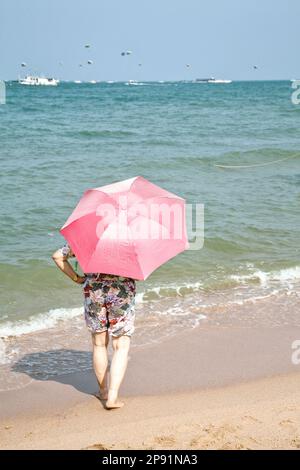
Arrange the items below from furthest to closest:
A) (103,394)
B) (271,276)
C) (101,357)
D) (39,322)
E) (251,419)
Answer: (271,276)
(39,322)
(103,394)
(101,357)
(251,419)

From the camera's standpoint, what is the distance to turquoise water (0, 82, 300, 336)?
7645 millimetres

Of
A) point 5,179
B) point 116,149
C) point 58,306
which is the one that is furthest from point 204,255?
point 116,149

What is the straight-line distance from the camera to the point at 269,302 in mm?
6898

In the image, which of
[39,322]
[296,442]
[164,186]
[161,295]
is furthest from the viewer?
[164,186]

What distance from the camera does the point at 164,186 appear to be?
1295 cm

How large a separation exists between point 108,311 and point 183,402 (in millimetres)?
842

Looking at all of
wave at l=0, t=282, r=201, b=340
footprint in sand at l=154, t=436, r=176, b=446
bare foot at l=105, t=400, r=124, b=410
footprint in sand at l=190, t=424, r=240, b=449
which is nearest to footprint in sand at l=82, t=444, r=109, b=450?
footprint in sand at l=154, t=436, r=176, b=446

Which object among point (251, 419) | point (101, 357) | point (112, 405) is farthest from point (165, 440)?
point (101, 357)

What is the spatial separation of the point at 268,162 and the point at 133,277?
1362 centimetres

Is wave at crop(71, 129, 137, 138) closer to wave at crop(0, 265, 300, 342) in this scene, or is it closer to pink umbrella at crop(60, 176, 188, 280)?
wave at crop(0, 265, 300, 342)

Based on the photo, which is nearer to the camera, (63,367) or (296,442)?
(296,442)

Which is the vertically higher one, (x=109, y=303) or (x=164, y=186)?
(x=109, y=303)

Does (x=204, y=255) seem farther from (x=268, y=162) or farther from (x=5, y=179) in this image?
(x=268, y=162)

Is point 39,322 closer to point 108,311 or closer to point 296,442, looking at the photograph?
point 108,311
